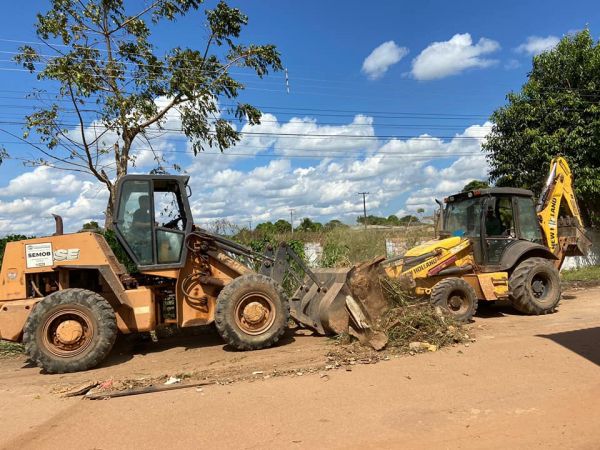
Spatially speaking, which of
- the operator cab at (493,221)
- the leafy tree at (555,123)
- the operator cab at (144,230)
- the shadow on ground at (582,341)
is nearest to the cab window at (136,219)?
the operator cab at (144,230)

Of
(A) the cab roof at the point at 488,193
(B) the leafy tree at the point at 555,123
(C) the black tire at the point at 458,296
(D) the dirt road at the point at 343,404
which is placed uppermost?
(B) the leafy tree at the point at 555,123

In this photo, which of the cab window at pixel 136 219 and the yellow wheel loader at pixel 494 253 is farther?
the yellow wheel loader at pixel 494 253

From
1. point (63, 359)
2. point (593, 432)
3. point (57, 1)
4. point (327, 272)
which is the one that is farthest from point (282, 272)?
point (57, 1)

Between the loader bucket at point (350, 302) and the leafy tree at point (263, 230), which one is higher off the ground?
the leafy tree at point (263, 230)

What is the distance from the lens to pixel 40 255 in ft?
24.2

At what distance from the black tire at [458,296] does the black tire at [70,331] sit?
220 inches

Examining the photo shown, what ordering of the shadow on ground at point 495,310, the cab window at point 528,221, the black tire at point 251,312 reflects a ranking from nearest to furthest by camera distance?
the black tire at point 251,312 → the shadow on ground at point 495,310 → the cab window at point 528,221

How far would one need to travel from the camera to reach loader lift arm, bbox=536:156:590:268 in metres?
11.1

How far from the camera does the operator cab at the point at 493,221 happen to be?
33.3ft

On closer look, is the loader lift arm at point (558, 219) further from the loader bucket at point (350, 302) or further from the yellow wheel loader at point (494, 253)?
the loader bucket at point (350, 302)

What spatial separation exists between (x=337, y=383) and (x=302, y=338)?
270cm

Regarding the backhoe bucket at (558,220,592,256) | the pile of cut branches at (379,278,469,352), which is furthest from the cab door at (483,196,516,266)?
the pile of cut branches at (379,278,469,352)

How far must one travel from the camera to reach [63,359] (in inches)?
274

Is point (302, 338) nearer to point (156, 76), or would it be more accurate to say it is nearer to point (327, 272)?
point (327, 272)
